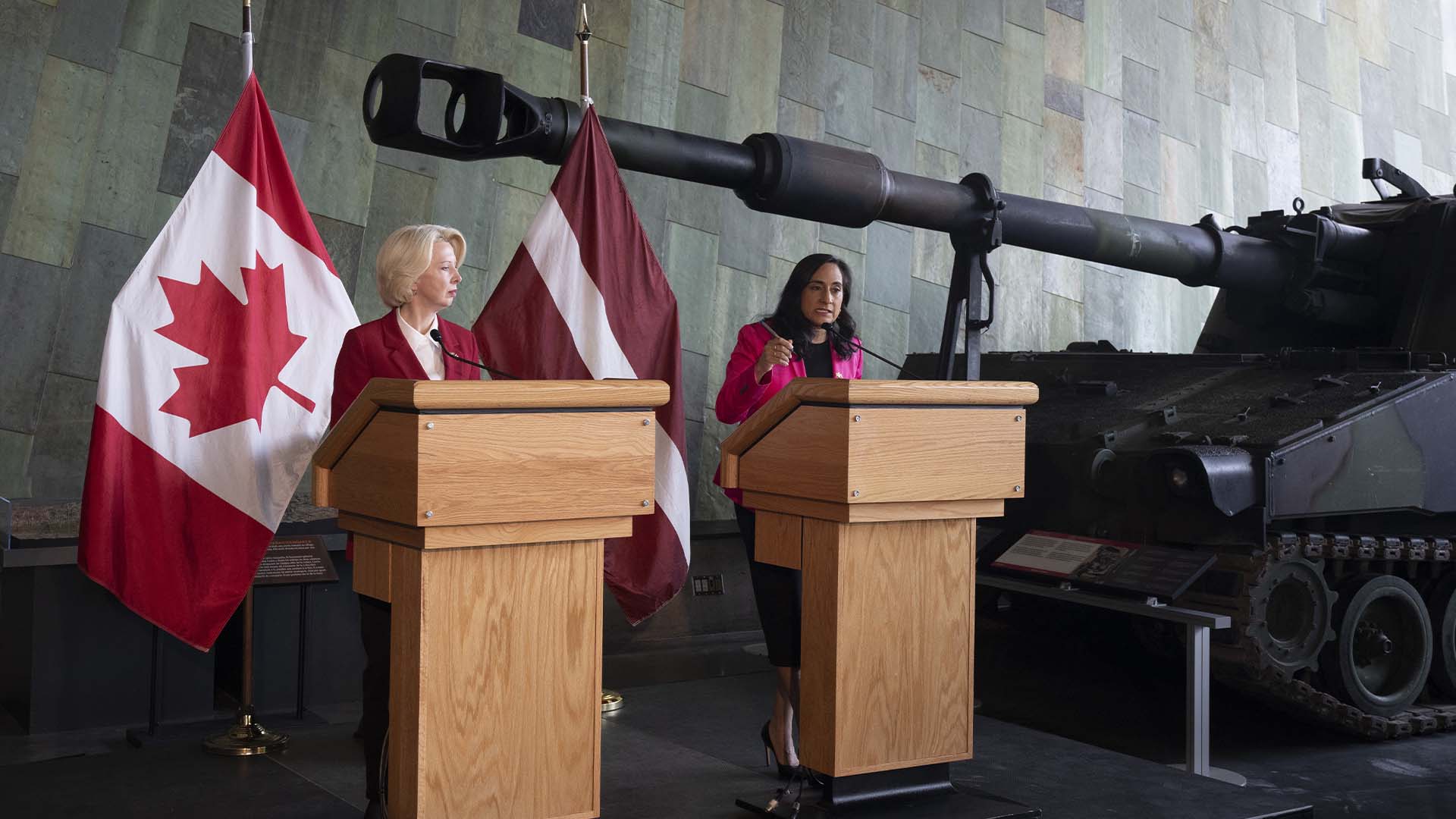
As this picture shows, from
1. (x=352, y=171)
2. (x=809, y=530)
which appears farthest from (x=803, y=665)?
(x=352, y=171)

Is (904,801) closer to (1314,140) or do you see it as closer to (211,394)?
(211,394)

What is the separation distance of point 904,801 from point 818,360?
1.24 meters

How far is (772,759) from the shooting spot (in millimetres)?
3619

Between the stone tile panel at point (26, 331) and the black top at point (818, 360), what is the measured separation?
2709 millimetres

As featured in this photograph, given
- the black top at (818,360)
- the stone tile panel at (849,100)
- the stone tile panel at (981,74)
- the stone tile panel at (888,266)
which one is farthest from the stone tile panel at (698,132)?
the black top at (818,360)

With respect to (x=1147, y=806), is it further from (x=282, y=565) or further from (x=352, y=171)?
(x=352, y=171)

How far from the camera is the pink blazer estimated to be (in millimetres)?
3557

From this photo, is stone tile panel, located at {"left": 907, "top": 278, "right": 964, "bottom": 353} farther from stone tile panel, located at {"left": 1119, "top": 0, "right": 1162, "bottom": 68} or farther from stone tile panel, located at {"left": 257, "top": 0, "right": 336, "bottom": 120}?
stone tile panel, located at {"left": 257, "top": 0, "right": 336, "bottom": 120}

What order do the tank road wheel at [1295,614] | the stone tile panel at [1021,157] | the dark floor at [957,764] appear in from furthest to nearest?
the stone tile panel at [1021,157] < the tank road wheel at [1295,614] < the dark floor at [957,764]

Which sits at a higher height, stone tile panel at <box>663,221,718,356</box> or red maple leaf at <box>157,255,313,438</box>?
stone tile panel at <box>663,221,718,356</box>

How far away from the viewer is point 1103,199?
8.42m

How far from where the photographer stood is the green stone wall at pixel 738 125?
15.2 ft

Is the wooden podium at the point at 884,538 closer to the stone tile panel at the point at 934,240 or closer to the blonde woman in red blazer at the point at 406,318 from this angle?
the blonde woman in red blazer at the point at 406,318

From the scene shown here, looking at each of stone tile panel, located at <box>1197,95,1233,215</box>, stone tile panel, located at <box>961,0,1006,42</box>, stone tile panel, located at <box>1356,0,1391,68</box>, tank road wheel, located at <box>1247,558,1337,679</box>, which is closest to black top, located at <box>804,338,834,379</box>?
tank road wheel, located at <box>1247,558,1337,679</box>
